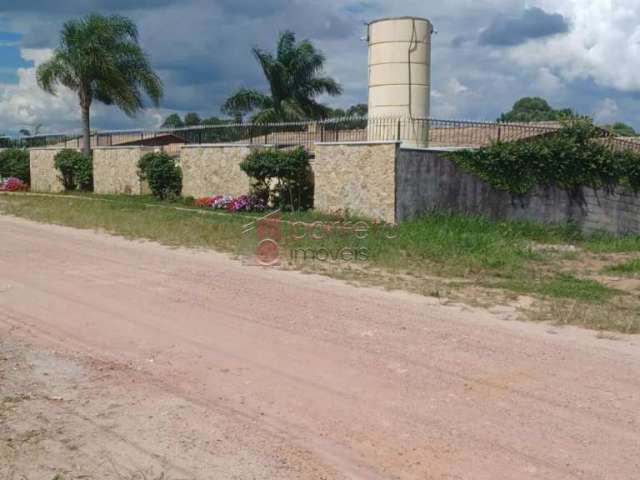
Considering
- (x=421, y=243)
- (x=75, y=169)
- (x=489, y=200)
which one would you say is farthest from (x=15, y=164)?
(x=421, y=243)

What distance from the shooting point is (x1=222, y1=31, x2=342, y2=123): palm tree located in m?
34.0

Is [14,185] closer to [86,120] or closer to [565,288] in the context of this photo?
[86,120]

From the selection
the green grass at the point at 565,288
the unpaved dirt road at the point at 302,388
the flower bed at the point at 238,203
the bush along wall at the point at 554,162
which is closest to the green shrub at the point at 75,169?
the flower bed at the point at 238,203

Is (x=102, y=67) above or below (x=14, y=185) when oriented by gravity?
above

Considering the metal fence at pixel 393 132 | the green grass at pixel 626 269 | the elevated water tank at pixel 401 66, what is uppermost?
the elevated water tank at pixel 401 66

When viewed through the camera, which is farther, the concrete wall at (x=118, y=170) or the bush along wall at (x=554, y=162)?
the concrete wall at (x=118, y=170)

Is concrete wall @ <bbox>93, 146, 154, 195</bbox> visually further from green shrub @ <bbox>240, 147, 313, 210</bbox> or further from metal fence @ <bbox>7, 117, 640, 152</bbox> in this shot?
green shrub @ <bbox>240, 147, 313, 210</bbox>

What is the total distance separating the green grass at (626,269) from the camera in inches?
458

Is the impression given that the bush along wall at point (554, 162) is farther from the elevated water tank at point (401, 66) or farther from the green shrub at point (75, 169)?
the green shrub at point (75, 169)

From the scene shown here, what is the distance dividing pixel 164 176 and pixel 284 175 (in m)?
5.95

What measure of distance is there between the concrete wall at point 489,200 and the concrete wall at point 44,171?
18.5 m

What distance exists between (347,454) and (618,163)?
1729 centimetres

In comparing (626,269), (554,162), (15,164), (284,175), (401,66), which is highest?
(401,66)

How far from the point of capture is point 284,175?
745 inches
